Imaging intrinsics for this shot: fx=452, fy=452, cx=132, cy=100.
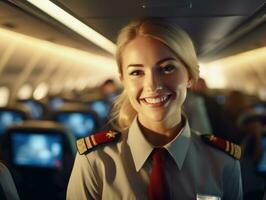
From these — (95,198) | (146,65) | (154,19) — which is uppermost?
(154,19)

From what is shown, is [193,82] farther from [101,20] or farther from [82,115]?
[82,115]

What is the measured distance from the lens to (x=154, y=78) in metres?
1.59

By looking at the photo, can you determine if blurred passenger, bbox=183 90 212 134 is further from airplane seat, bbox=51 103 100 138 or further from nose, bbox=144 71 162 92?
airplane seat, bbox=51 103 100 138

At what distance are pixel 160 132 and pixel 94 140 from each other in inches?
10.7

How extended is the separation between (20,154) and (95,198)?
2.49 meters

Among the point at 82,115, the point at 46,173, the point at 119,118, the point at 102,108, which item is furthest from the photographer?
the point at 102,108

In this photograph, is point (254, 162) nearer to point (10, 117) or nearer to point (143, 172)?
point (143, 172)

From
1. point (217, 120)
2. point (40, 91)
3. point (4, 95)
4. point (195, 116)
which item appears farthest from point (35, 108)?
point (195, 116)

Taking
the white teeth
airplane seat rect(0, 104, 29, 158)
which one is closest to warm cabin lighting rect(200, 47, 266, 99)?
airplane seat rect(0, 104, 29, 158)

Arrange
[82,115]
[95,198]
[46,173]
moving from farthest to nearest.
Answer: [82,115] < [46,173] < [95,198]

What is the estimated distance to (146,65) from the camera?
1609 millimetres

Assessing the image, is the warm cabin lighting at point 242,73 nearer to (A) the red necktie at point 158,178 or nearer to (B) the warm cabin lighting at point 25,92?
(B) the warm cabin lighting at point 25,92

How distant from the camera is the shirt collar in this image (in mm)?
1762

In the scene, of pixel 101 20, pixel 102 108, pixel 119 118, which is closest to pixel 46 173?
pixel 101 20
